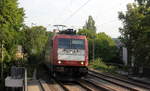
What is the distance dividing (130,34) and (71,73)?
12864mm

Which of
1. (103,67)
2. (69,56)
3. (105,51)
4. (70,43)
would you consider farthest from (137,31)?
(105,51)

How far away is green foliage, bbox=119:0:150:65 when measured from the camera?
23.1m

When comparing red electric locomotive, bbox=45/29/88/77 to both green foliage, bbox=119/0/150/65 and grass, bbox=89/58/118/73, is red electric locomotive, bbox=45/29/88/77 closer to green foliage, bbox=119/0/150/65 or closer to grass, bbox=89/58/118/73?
green foliage, bbox=119/0/150/65

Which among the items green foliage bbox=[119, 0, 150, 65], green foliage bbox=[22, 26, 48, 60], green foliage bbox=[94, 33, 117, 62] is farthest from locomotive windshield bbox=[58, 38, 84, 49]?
green foliage bbox=[94, 33, 117, 62]

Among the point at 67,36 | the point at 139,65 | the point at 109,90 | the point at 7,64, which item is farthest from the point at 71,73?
the point at 7,64

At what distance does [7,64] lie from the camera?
95.9ft

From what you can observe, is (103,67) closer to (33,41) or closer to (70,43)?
(70,43)

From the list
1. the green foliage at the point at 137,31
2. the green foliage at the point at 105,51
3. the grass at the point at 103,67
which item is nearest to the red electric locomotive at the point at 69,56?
the green foliage at the point at 137,31

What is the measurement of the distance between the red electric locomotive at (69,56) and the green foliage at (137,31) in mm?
5884

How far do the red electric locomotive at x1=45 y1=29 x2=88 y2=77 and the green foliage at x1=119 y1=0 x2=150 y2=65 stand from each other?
588 centimetres

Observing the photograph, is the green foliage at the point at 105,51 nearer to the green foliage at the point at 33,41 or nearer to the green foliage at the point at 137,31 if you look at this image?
the green foliage at the point at 33,41

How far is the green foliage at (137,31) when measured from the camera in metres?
23.1

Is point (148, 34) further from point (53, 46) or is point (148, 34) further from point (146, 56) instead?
point (53, 46)

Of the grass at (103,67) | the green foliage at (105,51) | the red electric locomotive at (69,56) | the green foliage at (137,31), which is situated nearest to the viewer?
the red electric locomotive at (69,56)
